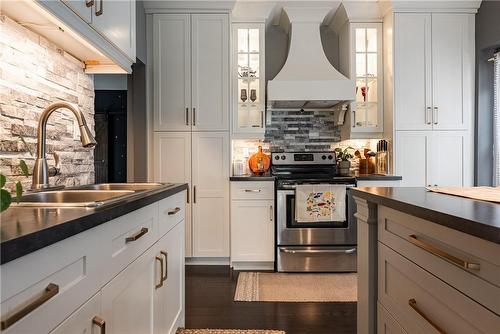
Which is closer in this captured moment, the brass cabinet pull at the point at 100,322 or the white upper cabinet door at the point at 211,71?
the brass cabinet pull at the point at 100,322

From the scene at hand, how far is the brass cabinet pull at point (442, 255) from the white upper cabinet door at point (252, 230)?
228 cm

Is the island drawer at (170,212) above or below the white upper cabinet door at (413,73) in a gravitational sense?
below

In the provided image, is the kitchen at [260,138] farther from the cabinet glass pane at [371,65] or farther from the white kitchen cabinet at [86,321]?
the white kitchen cabinet at [86,321]

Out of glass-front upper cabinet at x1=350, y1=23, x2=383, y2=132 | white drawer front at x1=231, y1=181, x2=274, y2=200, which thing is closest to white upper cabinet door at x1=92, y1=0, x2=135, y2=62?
white drawer front at x1=231, y1=181, x2=274, y2=200

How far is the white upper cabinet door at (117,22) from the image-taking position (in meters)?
1.62

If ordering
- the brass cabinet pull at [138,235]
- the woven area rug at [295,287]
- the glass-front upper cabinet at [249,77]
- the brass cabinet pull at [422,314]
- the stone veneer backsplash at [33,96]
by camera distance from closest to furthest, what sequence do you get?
the brass cabinet pull at [422,314] < the brass cabinet pull at [138,235] < the stone veneer backsplash at [33,96] < the woven area rug at [295,287] < the glass-front upper cabinet at [249,77]

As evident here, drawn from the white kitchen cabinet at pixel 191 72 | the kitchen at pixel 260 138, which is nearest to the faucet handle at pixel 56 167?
the kitchen at pixel 260 138

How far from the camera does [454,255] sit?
0.91 m

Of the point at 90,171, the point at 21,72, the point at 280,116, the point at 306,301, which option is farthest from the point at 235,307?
the point at 280,116

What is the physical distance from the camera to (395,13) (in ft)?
11.8

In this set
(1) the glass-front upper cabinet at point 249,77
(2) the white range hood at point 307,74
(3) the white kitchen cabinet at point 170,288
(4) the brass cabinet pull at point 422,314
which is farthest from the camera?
(1) the glass-front upper cabinet at point 249,77

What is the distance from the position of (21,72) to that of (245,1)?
8.60ft

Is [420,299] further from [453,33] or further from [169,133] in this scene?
[453,33]

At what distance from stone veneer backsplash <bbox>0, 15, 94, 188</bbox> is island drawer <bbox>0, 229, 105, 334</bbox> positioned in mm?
861
